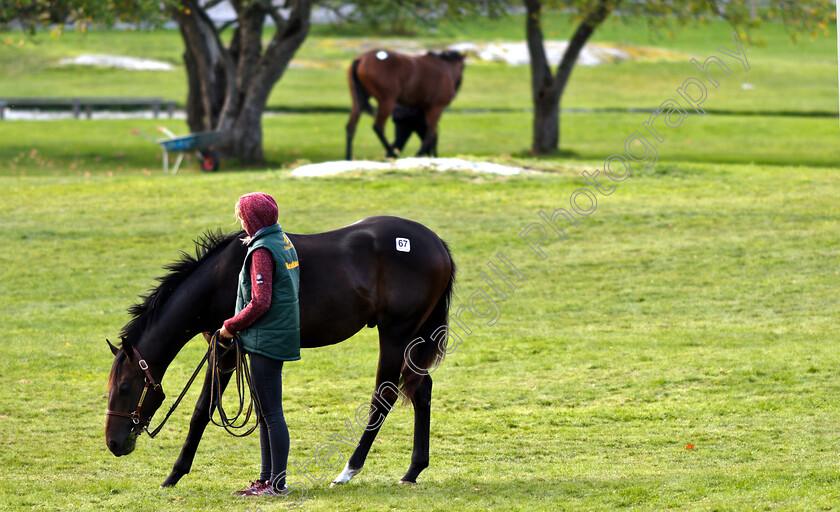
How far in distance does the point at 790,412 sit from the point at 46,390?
6631 millimetres

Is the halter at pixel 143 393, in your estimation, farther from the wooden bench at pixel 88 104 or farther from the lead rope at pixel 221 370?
the wooden bench at pixel 88 104

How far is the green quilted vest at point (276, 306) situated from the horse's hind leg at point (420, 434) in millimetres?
1077

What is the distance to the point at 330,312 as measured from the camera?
621cm

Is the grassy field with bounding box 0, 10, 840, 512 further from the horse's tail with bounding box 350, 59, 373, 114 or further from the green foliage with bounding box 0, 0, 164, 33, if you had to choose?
the green foliage with bounding box 0, 0, 164, 33

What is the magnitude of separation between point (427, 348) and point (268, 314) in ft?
4.21

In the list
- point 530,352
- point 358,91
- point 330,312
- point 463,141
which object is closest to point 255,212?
point 330,312

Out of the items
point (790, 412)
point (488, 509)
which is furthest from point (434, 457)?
point (790, 412)

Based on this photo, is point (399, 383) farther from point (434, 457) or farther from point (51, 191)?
point (51, 191)

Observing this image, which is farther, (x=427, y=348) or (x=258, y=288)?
(x=427, y=348)

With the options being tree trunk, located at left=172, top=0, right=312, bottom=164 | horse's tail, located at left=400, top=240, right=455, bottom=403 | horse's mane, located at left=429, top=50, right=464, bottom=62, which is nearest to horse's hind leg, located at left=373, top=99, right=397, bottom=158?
horse's mane, located at left=429, top=50, right=464, bottom=62

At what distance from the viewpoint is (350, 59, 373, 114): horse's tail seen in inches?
806

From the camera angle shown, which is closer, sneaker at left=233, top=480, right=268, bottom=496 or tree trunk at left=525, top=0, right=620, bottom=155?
sneaker at left=233, top=480, right=268, bottom=496

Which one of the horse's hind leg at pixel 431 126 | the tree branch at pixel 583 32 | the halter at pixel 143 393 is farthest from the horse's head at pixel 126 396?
the tree branch at pixel 583 32

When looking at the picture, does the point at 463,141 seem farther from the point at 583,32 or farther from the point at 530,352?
the point at 530,352
